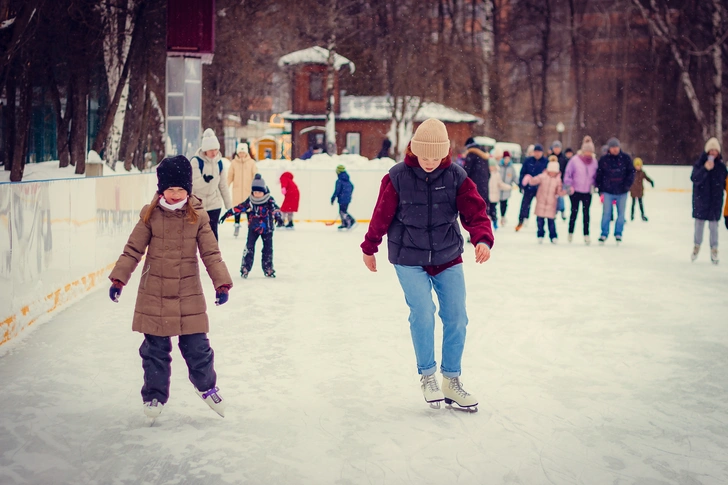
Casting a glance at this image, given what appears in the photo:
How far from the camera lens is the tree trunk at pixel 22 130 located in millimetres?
13570

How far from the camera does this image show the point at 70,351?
6047 millimetres

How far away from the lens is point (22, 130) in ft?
46.5

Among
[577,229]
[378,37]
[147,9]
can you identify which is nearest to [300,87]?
[378,37]

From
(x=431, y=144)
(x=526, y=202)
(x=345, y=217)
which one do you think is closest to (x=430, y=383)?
(x=431, y=144)

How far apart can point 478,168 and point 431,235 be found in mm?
10072

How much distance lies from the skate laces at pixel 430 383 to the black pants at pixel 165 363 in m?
1.03

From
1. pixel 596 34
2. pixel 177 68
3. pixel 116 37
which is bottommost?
pixel 177 68

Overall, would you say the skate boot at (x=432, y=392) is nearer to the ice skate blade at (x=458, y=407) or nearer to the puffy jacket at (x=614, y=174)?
the ice skate blade at (x=458, y=407)

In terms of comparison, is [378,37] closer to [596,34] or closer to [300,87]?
[300,87]

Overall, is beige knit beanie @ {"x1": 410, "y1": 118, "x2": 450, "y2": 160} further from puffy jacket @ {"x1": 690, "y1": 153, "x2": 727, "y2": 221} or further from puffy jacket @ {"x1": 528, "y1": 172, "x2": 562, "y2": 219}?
puffy jacket @ {"x1": 528, "y1": 172, "x2": 562, "y2": 219}

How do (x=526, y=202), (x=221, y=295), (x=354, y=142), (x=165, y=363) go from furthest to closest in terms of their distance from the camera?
(x=354, y=142) → (x=526, y=202) → (x=165, y=363) → (x=221, y=295)

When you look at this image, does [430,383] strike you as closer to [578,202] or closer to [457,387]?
[457,387]

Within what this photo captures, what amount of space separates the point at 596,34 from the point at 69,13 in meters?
31.3

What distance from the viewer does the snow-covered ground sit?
3.75 meters
